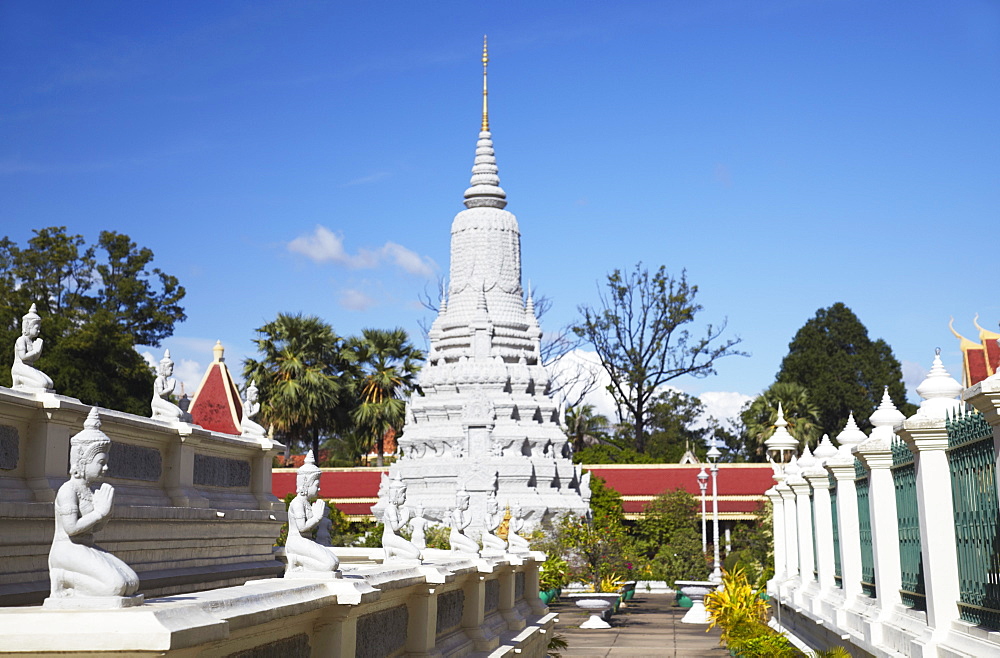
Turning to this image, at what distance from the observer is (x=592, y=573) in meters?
30.8

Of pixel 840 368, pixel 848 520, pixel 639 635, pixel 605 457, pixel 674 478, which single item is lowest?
pixel 639 635

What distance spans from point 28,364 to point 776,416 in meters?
52.7

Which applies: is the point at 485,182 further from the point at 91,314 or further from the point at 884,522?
the point at 884,522

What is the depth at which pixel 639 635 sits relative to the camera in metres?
24.8

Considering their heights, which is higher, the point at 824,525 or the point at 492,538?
the point at 824,525

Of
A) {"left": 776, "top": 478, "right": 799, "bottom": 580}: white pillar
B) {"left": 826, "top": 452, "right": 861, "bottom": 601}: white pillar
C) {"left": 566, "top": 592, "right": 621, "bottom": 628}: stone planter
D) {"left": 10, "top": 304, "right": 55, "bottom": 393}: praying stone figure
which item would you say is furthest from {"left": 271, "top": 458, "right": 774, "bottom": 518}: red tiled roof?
{"left": 10, "top": 304, "right": 55, "bottom": 393}: praying stone figure

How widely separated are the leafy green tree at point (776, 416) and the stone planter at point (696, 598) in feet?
95.0

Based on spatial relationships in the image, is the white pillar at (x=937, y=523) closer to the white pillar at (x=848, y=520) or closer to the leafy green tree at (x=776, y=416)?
the white pillar at (x=848, y=520)

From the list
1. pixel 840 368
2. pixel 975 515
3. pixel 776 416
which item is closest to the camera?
pixel 975 515

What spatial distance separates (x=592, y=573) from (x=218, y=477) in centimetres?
1715

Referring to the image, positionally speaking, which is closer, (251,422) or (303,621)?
(303,621)

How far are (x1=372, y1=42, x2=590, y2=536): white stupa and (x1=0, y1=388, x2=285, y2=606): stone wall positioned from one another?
2158cm

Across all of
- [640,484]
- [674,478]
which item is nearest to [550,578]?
[640,484]

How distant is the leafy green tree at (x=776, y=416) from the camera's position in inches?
2302
